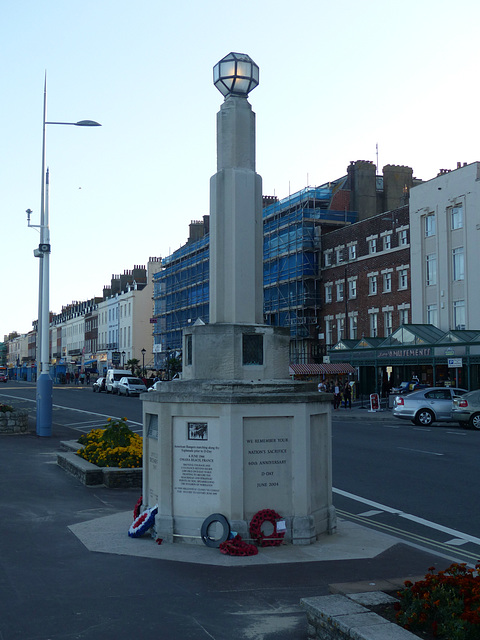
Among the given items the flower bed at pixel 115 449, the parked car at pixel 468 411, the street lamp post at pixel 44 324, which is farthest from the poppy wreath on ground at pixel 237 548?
the parked car at pixel 468 411

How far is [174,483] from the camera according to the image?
8680 mm

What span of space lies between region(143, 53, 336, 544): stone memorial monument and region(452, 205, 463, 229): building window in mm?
41061

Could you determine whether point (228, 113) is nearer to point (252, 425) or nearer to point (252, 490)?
point (252, 425)

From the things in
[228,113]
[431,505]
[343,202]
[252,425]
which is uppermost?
[343,202]

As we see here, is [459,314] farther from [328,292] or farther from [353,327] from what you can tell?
[328,292]

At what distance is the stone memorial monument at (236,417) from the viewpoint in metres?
8.47

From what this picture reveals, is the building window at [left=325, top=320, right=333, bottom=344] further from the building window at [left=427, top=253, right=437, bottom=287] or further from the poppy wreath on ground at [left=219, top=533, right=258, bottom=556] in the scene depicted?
the poppy wreath on ground at [left=219, top=533, right=258, bottom=556]

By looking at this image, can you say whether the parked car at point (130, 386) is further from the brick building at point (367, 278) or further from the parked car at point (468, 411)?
the parked car at point (468, 411)

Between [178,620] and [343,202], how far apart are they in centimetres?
6264

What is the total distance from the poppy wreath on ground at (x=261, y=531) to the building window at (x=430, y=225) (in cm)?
4463

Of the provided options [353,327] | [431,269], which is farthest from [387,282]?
[353,327]

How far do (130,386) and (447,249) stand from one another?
26.3 metres

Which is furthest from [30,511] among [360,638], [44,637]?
[360,638]

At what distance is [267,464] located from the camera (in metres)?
8.58
